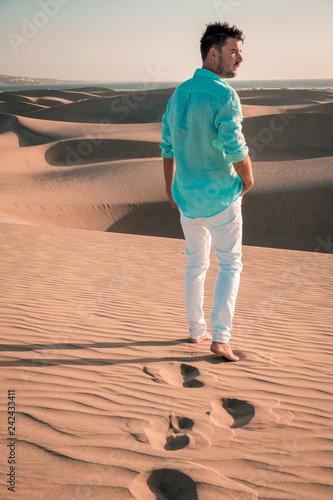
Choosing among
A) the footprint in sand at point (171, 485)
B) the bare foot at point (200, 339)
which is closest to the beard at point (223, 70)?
the bare foot at point (200, 339)

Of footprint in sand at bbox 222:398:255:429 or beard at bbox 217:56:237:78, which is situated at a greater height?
beard at bbox 217:56:237:78

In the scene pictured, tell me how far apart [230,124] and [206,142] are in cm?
22

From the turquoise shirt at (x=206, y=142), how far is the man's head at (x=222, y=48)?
0.07 metres

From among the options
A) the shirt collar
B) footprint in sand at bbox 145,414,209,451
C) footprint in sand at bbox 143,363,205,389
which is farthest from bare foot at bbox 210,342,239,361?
the shirt collar

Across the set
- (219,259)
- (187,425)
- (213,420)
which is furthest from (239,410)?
(219,259)

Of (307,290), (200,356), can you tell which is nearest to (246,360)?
(200,356)

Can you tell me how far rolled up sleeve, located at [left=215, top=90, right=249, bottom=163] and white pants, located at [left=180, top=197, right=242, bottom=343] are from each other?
364 millimetres

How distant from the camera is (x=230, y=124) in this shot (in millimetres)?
2760

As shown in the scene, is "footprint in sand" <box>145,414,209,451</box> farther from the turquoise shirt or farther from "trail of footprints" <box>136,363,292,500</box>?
the turquoise shirt

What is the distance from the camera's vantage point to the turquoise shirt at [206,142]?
2.78 metres

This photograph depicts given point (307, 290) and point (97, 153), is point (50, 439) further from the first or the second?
point (97, 153)

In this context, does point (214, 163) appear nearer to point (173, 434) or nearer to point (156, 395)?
point (156, 395)

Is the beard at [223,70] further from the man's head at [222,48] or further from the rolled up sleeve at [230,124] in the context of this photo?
the rolled up sleeve at [230,124]

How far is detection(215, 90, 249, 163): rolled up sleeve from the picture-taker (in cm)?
276
